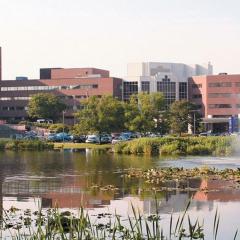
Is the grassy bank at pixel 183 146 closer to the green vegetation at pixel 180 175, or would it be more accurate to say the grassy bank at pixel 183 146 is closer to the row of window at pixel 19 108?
the green vegetation at pixel 180 175

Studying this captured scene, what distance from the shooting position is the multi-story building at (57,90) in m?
164

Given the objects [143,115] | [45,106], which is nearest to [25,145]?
[143,115]

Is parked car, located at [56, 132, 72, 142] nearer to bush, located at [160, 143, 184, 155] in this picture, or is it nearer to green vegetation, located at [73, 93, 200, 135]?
green vegetation, located at [73, 93, 200, 135]

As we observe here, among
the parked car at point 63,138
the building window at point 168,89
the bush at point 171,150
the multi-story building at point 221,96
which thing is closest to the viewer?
the bush at point 171,150

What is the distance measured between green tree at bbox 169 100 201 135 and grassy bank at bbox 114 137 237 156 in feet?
112

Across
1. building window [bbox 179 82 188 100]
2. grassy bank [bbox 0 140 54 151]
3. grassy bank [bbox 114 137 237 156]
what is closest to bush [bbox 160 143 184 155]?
grassy bank [bbox 114 137 237 156]

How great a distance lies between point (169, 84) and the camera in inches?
6442

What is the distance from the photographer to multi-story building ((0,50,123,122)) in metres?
164

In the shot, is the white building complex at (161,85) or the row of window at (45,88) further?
the row of window at (45,88)

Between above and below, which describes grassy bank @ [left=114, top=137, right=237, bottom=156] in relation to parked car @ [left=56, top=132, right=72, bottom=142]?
below

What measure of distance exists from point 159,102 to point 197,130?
698 inches

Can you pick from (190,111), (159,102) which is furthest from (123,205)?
(190,111)

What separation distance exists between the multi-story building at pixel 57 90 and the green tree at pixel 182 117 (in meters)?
39.1

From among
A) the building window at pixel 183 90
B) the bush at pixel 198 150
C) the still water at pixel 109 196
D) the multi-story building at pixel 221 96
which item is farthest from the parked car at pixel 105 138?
the building window at pixel 183 90
